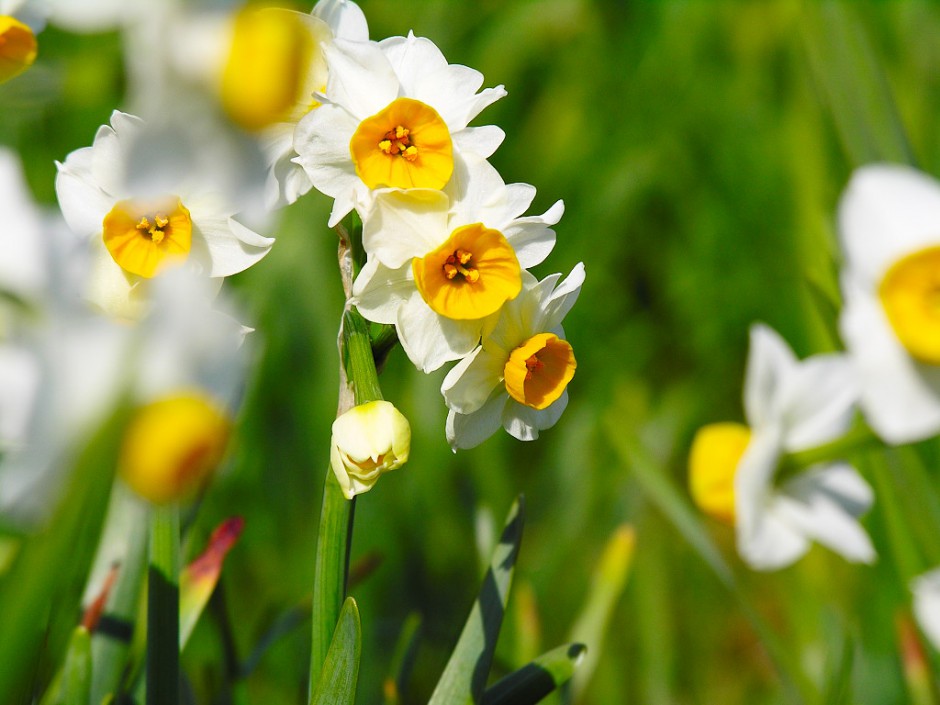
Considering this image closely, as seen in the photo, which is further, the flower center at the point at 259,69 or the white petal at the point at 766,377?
the white petal at the point at 766,377

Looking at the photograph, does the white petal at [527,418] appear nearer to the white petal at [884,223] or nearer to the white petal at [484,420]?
the white petal at [484,420]

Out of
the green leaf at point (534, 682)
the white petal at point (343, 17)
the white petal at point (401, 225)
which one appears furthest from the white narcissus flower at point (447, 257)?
the green leaf at point (534, 682)

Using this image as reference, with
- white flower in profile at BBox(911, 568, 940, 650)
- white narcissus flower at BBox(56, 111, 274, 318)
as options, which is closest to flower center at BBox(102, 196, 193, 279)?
white narcissus flower at BBox(56, 111, 274, 318)

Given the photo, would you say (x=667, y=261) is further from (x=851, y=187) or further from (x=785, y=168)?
(x=851, y=187)

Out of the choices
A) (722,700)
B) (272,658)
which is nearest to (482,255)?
(272,658)

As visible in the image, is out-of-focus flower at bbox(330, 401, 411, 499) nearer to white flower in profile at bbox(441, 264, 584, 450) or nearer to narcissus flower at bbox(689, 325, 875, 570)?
white flower in profile at bbox(441, 264, 584, 450)
